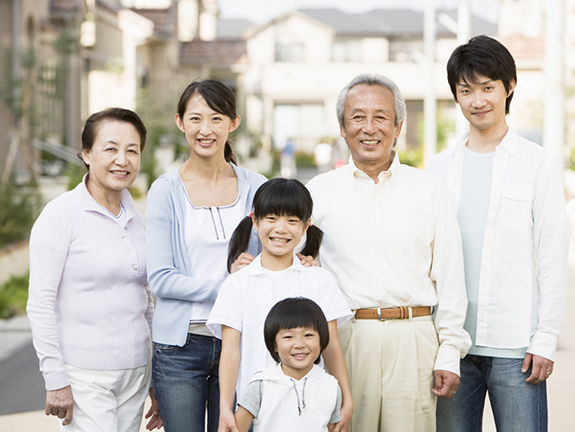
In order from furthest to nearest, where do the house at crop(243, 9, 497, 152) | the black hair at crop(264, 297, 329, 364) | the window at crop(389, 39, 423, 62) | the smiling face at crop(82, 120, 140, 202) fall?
the window at crop(389, 39, 423, 62) → the house at crop(243, 9, 497, 152) → the smiling face at crop(82, 120, 140, 202) → the black hair at crop(264, 297, 329, 364)

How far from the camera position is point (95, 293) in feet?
11.4

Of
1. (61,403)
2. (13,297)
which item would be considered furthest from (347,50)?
(61,403)

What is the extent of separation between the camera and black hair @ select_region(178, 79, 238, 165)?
361 cm

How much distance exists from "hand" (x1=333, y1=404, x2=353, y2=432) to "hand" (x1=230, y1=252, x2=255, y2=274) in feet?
2.34

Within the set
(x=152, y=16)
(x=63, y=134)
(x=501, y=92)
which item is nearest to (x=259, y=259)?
(x=501, y=92)

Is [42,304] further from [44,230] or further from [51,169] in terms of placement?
[51,169]

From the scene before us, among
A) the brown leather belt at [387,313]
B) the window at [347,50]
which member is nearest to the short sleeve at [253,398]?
the brown leather belt at [387,313]

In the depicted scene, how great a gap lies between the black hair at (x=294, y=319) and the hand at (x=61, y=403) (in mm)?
887

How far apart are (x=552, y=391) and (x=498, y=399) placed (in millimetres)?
3210

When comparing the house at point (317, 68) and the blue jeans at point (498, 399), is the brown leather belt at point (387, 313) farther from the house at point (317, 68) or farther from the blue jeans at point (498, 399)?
the house at point (317, 68)

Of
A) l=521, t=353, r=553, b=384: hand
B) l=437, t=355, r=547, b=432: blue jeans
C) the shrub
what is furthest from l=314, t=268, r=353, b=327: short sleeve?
the shrub

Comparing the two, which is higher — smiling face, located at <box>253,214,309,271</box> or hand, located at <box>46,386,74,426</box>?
smiling face, located at <box>253,214,309,271</box>

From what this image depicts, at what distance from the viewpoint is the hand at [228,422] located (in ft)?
10.5

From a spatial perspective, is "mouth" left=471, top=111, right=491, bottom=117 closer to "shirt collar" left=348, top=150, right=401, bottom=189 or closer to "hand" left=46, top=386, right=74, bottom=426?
"shirt collar" left=348, top=150, right=401, bottom=189
